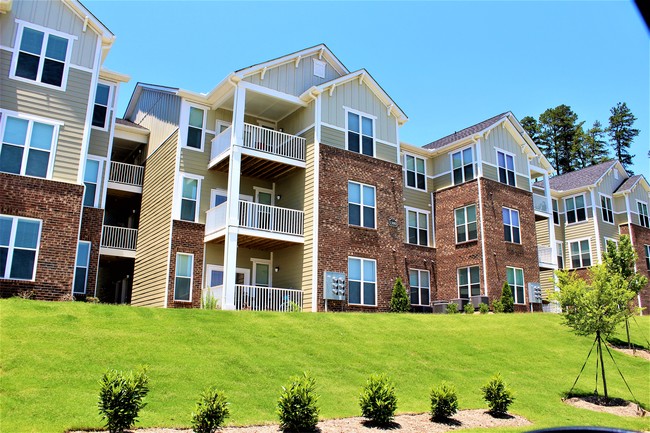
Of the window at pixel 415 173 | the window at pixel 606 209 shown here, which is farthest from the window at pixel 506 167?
the window at pixel 606 209

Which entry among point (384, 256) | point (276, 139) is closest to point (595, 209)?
point (384, 256)

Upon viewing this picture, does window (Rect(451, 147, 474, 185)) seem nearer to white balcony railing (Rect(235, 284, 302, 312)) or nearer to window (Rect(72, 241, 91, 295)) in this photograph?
white balcony railing (Rect(235, 284, 302, 312))

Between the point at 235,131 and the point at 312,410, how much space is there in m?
14.9

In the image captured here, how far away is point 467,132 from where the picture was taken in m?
32.8

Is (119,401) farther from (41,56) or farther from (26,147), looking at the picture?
(41,56)

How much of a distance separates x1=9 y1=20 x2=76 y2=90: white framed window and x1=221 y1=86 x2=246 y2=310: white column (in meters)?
6.58

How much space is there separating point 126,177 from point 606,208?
110ft

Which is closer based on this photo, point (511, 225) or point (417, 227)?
point (511, 225)

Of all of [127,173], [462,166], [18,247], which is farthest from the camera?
[462,166]

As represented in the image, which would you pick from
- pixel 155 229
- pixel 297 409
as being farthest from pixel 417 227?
pixel 297 409

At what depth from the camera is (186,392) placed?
36.5 feet

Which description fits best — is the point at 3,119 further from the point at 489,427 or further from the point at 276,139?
the point at 489,427

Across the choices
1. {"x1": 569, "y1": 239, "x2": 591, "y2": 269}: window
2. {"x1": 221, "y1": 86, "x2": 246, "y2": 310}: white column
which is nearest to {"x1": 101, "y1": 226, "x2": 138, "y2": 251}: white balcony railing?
{"x1": 221, "y1": 86, "x2": 246, "y2": 310}: white column

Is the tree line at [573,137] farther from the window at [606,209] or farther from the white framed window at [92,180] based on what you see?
the white framed window at [92,180]
